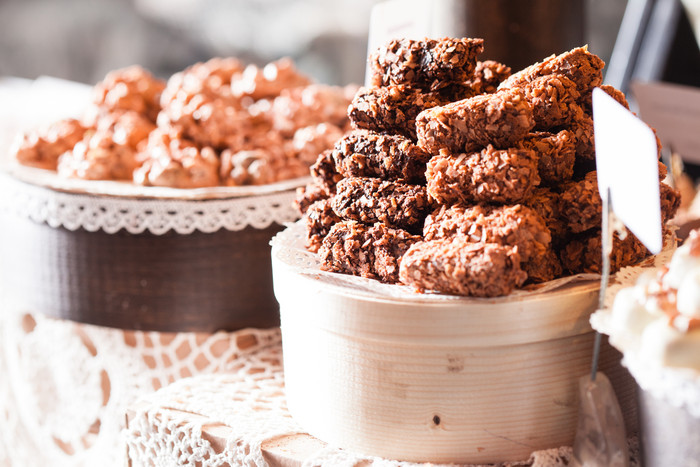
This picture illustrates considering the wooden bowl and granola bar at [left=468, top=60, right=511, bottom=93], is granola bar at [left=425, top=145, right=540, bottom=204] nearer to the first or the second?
the wooden bowl

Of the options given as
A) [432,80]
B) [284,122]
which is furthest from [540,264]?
[284,122]

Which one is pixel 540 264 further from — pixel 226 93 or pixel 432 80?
pixel 226 93

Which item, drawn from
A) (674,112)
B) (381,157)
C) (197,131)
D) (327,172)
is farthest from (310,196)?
(674,112)

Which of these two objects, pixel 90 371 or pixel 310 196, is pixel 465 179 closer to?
pixel 310 196

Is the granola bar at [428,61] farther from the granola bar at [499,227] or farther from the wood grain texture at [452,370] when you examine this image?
the wood grain texture at [452,370]

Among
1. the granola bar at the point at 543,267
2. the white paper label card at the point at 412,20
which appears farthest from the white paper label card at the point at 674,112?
the granola bar at the point at 543,267

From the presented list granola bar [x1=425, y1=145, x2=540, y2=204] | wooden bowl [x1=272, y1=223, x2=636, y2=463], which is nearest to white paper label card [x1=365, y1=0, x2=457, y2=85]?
granola bar [x1=425, y1=145, x2=540, y2=204]

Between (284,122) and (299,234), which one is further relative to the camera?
(284,122)
